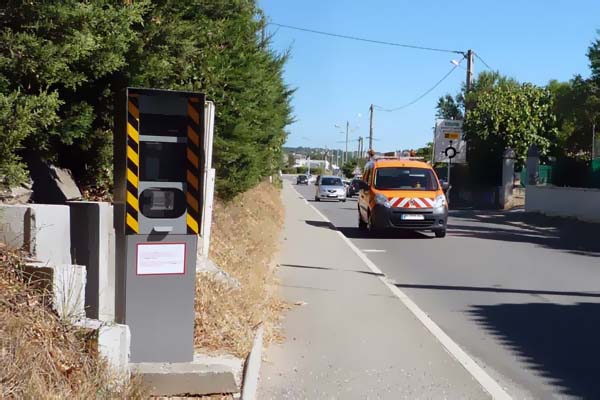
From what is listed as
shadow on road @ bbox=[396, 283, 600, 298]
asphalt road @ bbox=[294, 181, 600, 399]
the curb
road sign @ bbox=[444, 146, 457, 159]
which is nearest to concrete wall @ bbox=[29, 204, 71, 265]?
the curb

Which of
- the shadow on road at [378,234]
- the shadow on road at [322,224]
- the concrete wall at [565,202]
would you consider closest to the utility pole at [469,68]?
the concrete wall at [565,202]

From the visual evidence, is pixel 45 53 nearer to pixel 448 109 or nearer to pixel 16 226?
pixel 16 226

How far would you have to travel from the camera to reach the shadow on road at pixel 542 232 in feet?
59.0

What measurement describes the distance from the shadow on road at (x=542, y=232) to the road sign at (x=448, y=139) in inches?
402

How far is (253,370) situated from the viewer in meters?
5.71

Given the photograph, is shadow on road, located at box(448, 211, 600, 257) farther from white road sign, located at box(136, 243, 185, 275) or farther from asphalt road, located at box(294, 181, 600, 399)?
white road sign, located at box(136, 243, 185, 275)

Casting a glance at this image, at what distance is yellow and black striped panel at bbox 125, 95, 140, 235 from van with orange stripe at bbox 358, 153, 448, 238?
43.3 ft

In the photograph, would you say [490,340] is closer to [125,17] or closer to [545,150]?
[125,17]

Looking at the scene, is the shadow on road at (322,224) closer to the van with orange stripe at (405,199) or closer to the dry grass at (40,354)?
the van with orange stripe at (405,199)

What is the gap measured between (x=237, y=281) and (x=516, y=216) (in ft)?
75.6

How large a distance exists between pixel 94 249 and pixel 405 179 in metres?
14.0

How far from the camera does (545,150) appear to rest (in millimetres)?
37281

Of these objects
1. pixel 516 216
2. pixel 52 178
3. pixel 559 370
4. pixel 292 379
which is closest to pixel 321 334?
pixel 292 379

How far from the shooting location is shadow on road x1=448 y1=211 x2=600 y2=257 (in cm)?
1798
